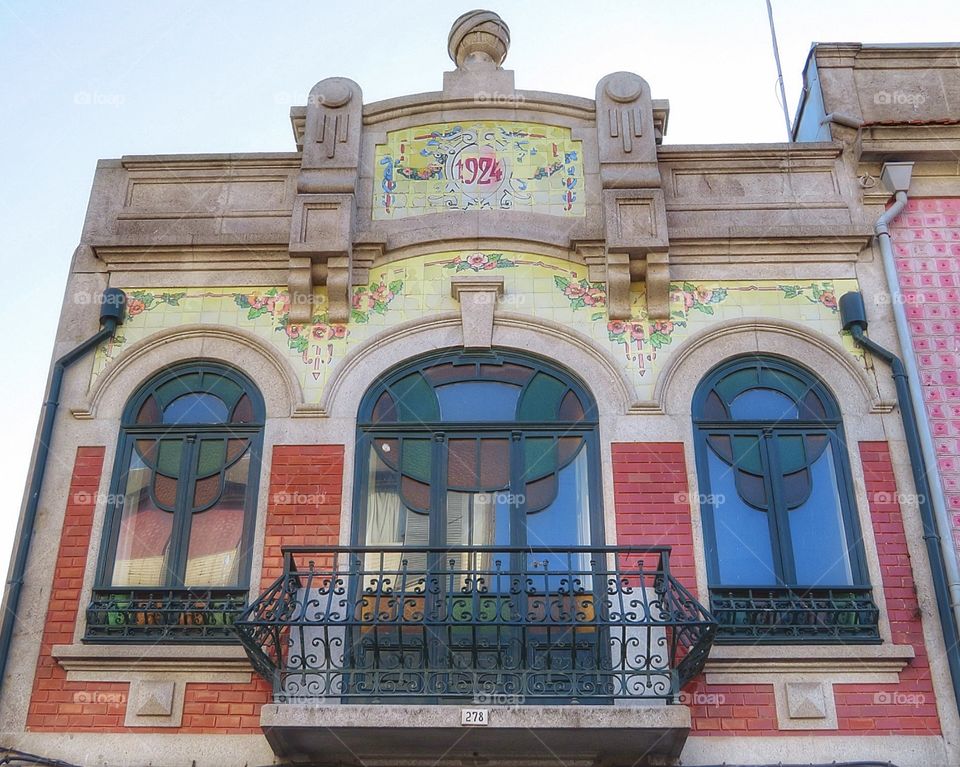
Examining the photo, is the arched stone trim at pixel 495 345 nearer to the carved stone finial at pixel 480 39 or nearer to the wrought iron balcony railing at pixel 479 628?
the wrought iron balcony railing at pixel 479 628

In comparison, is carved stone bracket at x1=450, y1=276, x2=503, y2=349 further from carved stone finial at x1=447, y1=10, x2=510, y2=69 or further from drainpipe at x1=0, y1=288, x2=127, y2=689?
drainpipe at x1=0, y1=288, x2=127, y2=689

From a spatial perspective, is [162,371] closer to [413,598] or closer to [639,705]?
[413,598]

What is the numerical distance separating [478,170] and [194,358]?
10.9 ft

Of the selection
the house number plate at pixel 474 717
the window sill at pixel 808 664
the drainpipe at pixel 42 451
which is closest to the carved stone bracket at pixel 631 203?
the window sill at pixel 808 664

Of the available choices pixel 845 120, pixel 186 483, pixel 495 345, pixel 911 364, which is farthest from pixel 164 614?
pixel 845 120

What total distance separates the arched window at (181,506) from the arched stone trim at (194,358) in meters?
0.10

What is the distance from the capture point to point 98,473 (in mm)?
10938

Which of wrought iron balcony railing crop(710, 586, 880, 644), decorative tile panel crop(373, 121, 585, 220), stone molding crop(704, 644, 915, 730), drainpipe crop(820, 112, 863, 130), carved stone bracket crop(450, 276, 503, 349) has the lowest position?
stone molding crop(704, 644, 915, 730)

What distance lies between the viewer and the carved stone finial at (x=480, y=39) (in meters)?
13.3

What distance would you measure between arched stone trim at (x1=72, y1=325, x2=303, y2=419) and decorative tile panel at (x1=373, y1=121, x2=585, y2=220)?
6.19 feet

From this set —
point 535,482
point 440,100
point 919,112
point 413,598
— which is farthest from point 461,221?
point 919,112

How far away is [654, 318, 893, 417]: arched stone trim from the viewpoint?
11.1 metres

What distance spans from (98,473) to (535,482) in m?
3.79

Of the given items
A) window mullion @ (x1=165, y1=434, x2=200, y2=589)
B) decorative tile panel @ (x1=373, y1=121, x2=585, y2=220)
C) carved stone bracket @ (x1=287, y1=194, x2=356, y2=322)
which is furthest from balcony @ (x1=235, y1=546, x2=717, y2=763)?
decorative tile panel @ (x1=373, y1=121, x2=585, y2=220)
